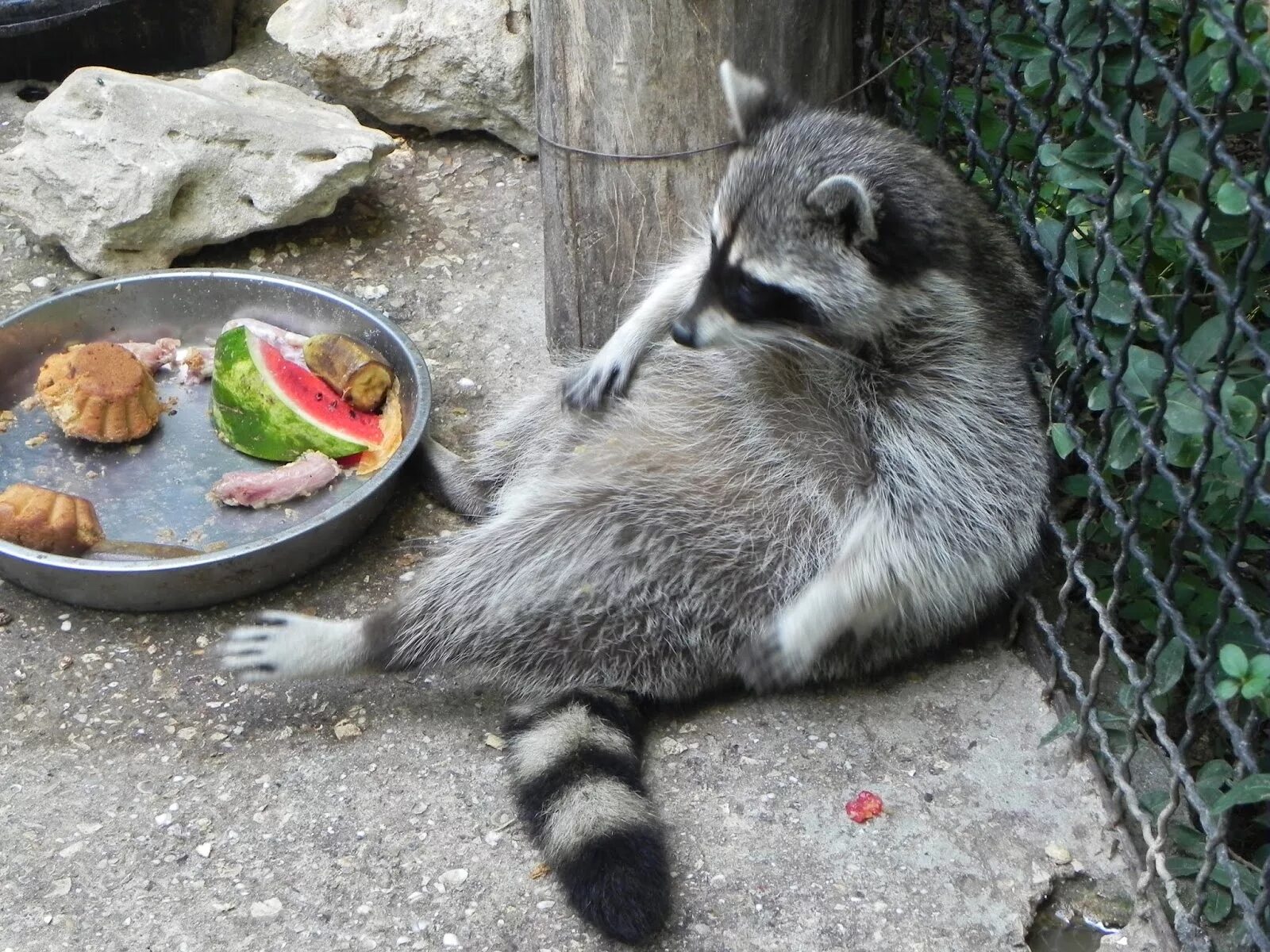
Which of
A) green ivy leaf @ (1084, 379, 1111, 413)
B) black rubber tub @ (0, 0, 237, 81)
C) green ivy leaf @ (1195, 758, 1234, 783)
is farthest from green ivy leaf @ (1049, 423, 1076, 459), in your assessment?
black rubber tub @ (0, 0, 237, 81)

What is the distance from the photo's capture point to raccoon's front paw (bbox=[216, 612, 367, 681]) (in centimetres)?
235

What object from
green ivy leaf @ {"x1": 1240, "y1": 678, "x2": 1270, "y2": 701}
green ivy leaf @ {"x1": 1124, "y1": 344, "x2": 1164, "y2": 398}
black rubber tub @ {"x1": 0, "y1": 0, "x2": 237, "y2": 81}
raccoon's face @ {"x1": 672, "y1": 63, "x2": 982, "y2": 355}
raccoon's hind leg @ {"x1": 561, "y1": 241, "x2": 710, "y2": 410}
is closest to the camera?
green ivy leaf @ {"x1": 1240, "y1": 678, "x2": 1270, "y2": 701}

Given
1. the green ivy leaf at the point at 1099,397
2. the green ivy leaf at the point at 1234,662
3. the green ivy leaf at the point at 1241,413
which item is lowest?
the green ivy leaf at the point at 1234,662

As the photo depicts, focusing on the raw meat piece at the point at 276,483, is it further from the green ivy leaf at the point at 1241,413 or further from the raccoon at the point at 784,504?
the green ivy leaf at the point at 1241,413

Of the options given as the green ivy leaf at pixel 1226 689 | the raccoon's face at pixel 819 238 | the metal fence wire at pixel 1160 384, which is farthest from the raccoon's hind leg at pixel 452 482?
the green ivy leaf at pixel 1226 689

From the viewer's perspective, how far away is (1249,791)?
1.77 meters

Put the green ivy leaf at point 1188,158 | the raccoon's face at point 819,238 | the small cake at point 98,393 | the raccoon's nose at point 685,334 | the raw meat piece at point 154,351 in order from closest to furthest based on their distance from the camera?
the green ivy leaf at point 1188,158 → the raccoon's face at point 819,238 → the raccoon's nose at point 685,334 → the small cake at point 98,393 → the raw meat piece at point 154,351

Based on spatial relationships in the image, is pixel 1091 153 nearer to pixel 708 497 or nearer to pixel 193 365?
pixel 708 497

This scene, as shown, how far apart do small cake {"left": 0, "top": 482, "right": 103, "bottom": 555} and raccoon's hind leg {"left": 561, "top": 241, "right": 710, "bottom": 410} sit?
3.18 feet

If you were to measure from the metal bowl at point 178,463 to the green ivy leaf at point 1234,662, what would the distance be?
1587mm

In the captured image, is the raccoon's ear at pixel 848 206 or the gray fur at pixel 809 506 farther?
the gray fur at pixel 809 506

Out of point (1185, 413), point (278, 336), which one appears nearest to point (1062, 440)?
point (1185, 413)

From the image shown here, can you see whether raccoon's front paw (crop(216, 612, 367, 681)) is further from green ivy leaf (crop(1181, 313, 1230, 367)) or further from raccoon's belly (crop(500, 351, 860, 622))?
green ivy leaf (crop(1181, 313, 1230, 367))

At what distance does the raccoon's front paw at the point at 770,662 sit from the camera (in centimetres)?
226
